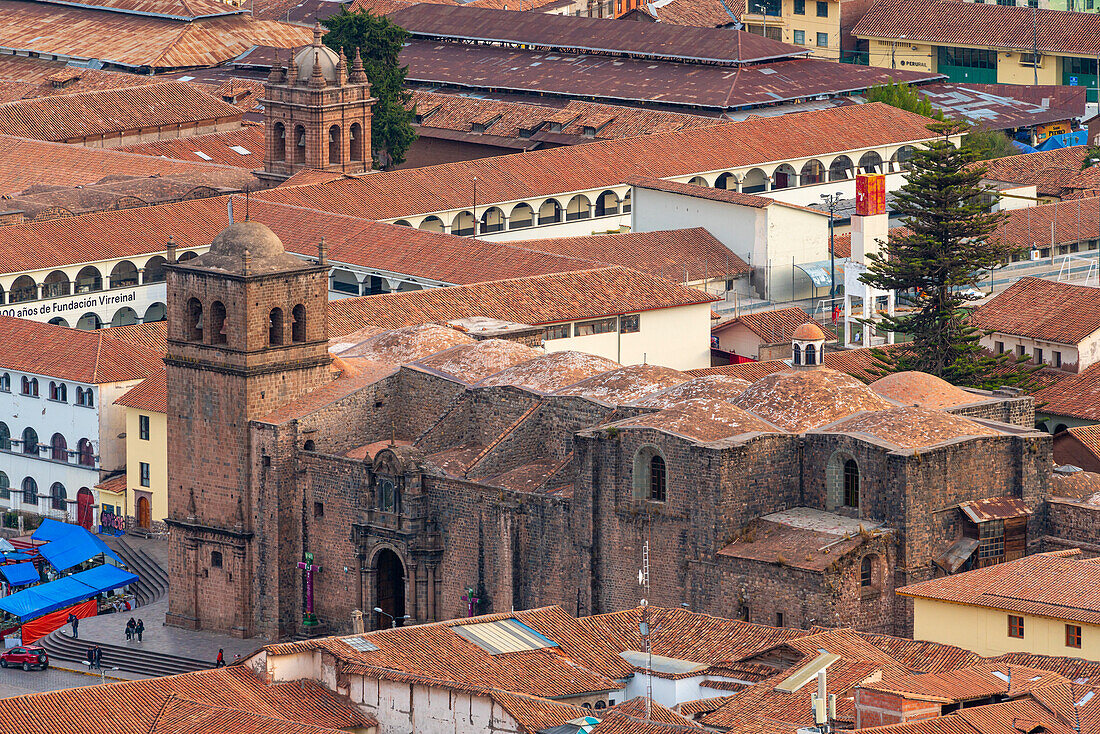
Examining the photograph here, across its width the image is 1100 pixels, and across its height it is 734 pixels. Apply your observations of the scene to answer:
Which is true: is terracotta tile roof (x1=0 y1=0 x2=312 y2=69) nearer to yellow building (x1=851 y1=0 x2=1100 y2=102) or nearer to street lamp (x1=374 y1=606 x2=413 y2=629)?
yellow building (x1=851 y1=0 x2=1100 y2=102)

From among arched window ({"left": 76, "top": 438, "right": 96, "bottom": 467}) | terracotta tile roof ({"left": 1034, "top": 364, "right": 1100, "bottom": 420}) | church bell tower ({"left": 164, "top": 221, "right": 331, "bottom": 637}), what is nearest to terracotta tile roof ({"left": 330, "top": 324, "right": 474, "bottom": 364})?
church bell tower ({"left": 164, "top": 221, "right": 331, "bottom": 637})

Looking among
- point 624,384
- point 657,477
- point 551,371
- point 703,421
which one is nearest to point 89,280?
point 551,371

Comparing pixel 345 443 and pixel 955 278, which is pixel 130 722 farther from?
pixel 955 278

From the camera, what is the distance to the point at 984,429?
3204 inches

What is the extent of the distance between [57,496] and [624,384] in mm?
26228

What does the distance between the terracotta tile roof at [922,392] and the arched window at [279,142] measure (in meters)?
53.8

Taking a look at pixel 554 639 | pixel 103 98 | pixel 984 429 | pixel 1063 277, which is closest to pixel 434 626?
pixel 554 639

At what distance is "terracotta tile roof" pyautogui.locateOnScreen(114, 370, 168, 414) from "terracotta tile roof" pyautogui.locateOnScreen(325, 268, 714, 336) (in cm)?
587

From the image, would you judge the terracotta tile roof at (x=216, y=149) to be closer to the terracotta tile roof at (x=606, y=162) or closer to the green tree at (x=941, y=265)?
the terracotta tile roof at (x=606, y=162)

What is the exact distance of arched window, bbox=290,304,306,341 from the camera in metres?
91.8

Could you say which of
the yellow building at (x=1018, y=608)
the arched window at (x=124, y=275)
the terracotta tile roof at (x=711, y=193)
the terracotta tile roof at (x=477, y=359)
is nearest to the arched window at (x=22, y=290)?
the arched window at (x=124, y=275)

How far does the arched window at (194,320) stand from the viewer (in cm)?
9194

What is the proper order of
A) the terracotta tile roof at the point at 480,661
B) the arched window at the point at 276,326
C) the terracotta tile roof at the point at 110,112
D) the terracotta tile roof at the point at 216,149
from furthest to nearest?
the terracotta tile roof at the point at 110,112
the terracotta tile roof at the point at 216,149
the arched window at the point at 276,326
the terracotta tile roof at the point at 480,661

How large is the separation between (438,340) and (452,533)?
349 inches
